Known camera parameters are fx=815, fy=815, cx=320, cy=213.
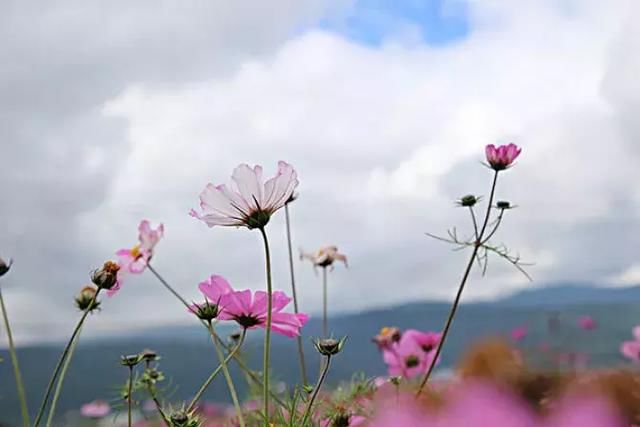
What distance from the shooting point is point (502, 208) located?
90cm

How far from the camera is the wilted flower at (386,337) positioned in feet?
3.63

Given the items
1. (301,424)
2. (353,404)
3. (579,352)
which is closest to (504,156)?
(353,404)

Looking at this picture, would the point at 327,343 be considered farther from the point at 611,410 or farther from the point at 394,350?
the point at 394,350

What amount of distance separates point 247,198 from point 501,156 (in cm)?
39

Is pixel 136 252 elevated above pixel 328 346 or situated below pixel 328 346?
above

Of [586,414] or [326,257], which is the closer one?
[586,414]

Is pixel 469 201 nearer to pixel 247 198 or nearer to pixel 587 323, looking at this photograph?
pixel 247 198

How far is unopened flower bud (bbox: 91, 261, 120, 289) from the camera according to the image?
0.58 meters

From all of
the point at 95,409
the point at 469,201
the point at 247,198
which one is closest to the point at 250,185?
the point at 247,198

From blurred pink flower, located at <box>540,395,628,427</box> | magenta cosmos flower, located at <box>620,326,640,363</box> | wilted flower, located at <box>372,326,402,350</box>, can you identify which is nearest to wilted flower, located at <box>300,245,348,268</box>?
wilted flower, located at <box>372,326,402,350</box>

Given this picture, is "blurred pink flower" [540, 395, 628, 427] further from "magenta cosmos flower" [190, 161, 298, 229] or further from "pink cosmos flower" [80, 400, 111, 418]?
"pink cosmos flower" [80, 400, 111, 418]

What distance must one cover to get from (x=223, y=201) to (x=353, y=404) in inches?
15.6

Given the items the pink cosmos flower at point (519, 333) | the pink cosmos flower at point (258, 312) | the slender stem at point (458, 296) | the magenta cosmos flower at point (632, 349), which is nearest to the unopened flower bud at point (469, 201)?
the slender stem at point (458, 296)

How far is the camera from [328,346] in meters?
0.53
